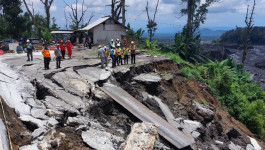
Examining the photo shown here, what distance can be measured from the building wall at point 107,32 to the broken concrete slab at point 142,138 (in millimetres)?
18369

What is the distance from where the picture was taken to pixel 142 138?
255 inches

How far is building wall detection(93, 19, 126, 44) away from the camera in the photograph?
79.5ft

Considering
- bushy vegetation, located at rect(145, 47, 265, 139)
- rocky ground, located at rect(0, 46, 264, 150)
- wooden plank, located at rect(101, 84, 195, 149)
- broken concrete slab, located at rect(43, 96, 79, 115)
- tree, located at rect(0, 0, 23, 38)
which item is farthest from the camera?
tree, located at rect(0, 0, 23, 38)

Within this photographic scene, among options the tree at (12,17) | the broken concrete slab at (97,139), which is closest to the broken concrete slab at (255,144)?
the broken concrete slab at (97,139)

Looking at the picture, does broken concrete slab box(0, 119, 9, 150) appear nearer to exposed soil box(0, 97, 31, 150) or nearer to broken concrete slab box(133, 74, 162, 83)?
exposed soil box(0, 97, 31, 150)

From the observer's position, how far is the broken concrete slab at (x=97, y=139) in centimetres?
626

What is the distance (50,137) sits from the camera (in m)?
5.93

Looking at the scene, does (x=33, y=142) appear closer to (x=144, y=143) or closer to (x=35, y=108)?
(x=35, y=108)

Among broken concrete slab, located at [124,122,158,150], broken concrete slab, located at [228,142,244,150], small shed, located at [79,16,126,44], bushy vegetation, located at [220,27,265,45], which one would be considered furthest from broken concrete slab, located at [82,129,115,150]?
bushy vegetation, located at [220,27,265,45]

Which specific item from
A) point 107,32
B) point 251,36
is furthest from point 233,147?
point 251,36

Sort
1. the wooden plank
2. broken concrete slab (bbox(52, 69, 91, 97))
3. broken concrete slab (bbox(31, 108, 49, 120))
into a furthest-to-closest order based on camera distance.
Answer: broken concrete slab (bbox(52, 69, 91, 97)), the wooden plank, broken concrete slab (bbox(31, 108, 49, 120))

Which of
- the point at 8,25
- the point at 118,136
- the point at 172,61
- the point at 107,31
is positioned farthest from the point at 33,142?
the point at 8,25

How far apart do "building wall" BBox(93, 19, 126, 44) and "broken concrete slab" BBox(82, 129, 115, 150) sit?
719 inches

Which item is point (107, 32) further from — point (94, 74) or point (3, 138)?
point (3, 138)
